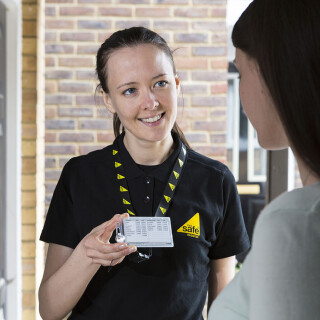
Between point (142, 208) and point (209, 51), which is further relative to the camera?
point (209, 51)

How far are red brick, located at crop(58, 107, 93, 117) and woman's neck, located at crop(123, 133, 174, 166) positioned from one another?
6.89 ft

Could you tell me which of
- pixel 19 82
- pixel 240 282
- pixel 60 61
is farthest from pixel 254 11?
pixel 60 61

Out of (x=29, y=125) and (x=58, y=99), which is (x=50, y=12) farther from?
(x=29, y=125)

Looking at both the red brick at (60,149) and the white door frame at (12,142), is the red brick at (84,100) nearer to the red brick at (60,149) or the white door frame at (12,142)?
the red brick at (60,149)

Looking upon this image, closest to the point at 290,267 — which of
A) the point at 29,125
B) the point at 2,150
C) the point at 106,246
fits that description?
the point at 106,246

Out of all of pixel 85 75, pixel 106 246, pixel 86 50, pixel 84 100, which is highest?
pixel 86 50

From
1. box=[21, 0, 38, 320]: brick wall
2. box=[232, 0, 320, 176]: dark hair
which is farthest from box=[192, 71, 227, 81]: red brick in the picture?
box=[232, 0, 320, 176]: dark hair

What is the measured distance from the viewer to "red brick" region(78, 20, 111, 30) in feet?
12.0

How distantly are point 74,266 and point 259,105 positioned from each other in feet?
2.65

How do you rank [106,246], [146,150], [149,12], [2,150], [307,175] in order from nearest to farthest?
[307,175]
[106,246]
[146,150]
[2,150]
[149,12]

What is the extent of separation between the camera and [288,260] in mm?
695

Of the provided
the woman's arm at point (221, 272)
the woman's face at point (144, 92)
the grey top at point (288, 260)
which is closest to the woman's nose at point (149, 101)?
the woman's face at point (144, 92)

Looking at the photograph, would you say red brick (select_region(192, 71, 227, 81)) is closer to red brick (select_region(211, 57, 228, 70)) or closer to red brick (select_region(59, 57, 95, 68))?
red brick (select_region(211, 57, 228, 70))

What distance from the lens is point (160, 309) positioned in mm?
1498
